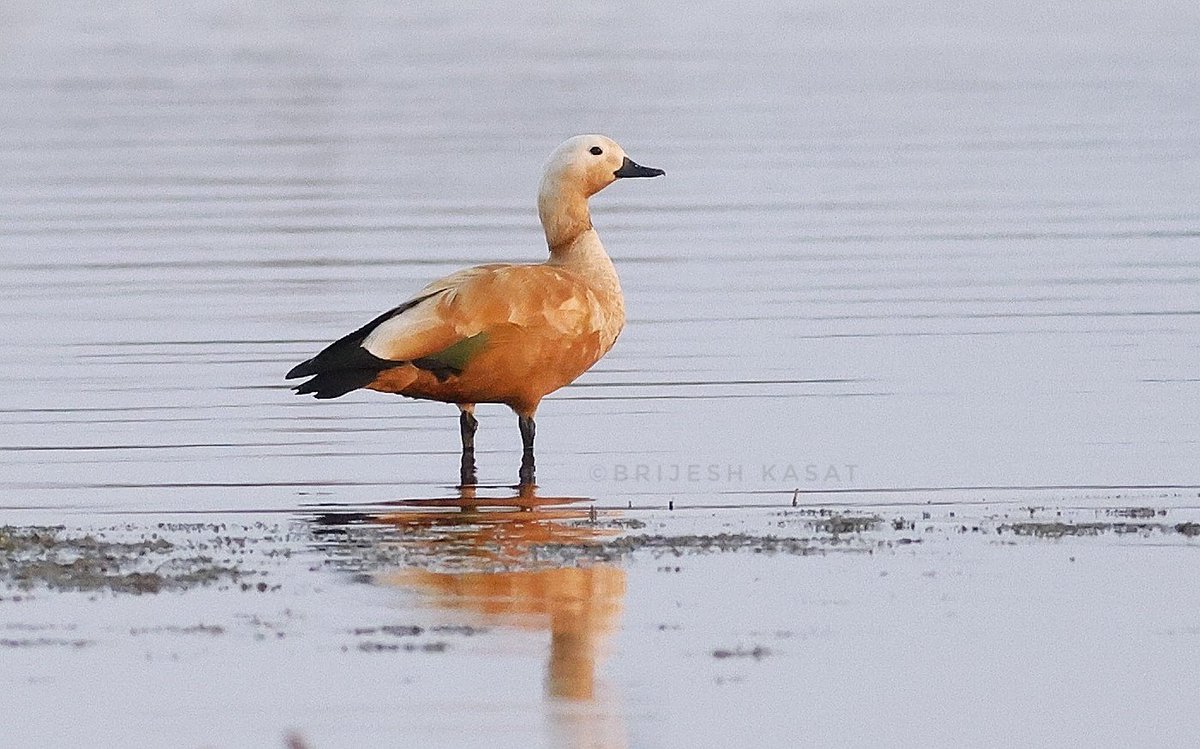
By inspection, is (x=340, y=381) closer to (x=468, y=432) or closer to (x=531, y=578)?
(x=468, y=432)

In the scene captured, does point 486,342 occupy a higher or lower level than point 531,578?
higher

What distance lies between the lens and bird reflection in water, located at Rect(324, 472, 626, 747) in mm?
6777

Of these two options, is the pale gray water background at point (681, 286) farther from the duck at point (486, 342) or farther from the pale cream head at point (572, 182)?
the pale cream head at point (572, 182)

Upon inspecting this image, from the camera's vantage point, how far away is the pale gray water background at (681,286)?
32.7 ft

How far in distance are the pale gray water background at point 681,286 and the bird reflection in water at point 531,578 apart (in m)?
0.11

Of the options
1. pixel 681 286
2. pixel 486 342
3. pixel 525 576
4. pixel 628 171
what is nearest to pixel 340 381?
pixel 486 342

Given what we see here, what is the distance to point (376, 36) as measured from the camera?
40188 mm

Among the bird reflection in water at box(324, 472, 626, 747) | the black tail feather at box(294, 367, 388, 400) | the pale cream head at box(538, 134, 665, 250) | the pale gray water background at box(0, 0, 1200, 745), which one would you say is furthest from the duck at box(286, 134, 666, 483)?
the bird reflection in water at box(324, 472, 626, 747)

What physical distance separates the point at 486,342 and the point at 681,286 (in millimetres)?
5843

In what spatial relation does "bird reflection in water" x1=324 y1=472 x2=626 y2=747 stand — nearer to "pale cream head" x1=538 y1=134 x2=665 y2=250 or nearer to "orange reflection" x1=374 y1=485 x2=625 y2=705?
"orange reflection" x1=374 y1=485 x2=625 y2=705

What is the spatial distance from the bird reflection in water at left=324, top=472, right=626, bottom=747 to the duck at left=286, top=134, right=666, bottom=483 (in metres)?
0.60

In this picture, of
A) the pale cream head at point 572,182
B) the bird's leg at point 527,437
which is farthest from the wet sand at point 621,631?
the pale cream head at point 572,182

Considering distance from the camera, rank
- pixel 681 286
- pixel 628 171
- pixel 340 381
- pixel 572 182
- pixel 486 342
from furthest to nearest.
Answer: pixel 681 286 → pixel 628 171 → pixel 572 182 → pixel 486 342 → pixel 340 381

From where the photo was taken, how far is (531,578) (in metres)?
8.13
